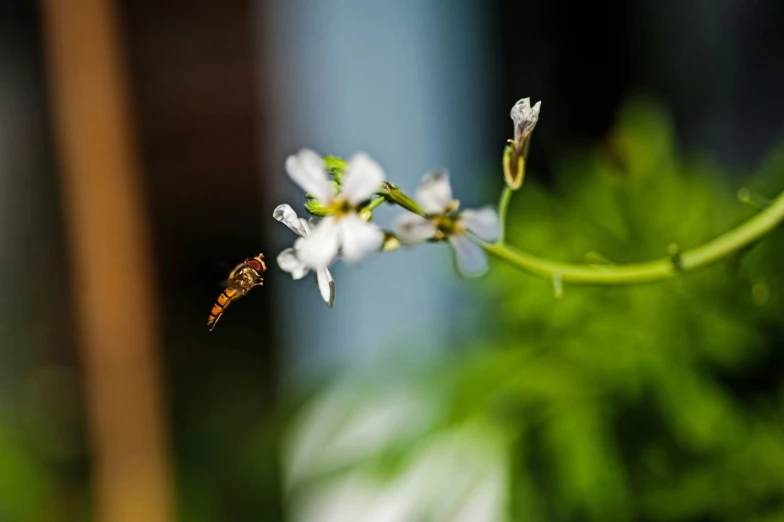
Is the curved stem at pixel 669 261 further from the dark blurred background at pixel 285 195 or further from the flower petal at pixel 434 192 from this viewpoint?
the dark blurred background at pixel 285 195

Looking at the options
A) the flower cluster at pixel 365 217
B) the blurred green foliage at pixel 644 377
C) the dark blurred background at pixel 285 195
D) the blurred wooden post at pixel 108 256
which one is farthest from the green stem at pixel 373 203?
the blurred wooden post at pixel 108 256

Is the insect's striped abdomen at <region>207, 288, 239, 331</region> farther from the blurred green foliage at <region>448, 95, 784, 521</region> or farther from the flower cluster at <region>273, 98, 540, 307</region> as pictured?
the blurred green foliage at <region>448, 95, 784, 521</region>

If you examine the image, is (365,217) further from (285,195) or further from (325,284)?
(285,195)

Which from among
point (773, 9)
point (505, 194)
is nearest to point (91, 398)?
point (505, 194)

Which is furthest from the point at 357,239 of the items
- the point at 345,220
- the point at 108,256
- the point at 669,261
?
the point at 108,256

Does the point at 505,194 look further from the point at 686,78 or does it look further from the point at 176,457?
the point at 176,457

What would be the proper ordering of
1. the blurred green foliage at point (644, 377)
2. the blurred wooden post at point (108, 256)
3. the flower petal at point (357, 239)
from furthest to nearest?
1. the blurred wooden post at point (108, 256)
2. the blurred green foliage at point (644, 377)
3. the flower petal at point (357, 239)

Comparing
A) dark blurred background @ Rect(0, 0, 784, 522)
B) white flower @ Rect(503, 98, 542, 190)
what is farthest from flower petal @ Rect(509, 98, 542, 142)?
dark blurred background @ Rect(0, 0, 784, 522)

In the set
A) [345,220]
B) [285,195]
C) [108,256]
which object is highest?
[345,220]
